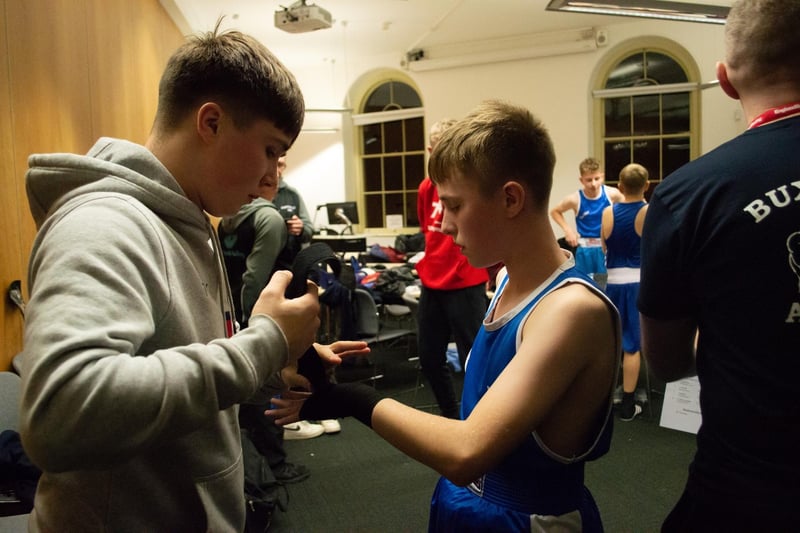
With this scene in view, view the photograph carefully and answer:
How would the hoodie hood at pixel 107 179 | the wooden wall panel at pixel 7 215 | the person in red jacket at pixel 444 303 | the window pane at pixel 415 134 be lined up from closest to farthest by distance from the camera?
the hoodie hood at pixel 107 179, the wooden wall panel at pixel 7 215, the person in red jacket at pixel 444 303, the window pane at pixel 415 134

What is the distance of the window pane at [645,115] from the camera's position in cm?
806

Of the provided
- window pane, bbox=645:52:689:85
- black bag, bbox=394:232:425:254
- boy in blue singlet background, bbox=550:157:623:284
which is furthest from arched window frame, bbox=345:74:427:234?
boy in blue singlet background, bbox=550:157:623:284

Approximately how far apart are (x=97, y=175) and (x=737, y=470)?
1146mm

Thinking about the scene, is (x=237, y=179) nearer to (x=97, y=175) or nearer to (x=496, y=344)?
(x=97, y=175)

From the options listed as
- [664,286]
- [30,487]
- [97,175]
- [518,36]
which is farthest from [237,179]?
[518,36]

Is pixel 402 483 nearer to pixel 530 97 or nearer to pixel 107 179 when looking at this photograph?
pixel 107 179

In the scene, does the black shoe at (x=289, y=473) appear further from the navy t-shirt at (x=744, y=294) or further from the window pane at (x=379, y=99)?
the window pane at (x=379, y=99)

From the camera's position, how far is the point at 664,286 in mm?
1097

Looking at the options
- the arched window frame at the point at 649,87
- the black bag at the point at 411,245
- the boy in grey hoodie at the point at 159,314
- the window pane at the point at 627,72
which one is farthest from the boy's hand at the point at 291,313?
the window pane at the point at 627,72

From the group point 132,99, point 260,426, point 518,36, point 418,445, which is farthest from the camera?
point 518,36

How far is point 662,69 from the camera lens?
26.0ft

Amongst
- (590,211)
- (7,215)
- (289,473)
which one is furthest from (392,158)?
(7,215)

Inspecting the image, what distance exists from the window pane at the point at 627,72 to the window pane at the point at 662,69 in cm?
9

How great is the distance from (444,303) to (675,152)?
6.17 metres
